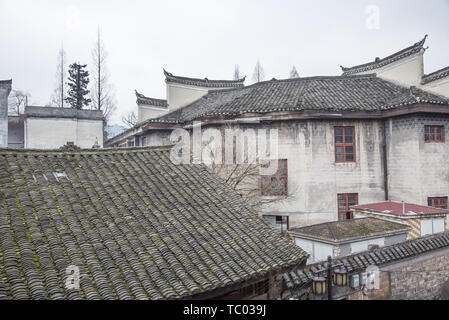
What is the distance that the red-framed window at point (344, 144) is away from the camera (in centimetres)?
1377

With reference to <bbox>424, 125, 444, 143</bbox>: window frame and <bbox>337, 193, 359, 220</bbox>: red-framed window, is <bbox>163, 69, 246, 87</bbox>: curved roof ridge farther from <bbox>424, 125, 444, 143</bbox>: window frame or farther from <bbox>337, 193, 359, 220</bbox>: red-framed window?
<bbox>424, 125, 444, 143</bbox>: window frame

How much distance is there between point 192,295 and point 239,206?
9.00ft

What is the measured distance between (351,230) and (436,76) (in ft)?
31.2

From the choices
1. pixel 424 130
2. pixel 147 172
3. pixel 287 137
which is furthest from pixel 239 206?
pixel 424 130

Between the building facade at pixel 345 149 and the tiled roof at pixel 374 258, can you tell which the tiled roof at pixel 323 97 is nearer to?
the building facade at pixel 345 149

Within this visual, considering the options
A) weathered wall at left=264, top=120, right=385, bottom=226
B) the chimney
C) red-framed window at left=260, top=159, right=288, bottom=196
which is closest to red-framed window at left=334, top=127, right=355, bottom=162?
weathered wall at left=264, top=120, right=385, bottom=226

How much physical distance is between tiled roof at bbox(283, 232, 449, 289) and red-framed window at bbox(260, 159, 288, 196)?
21.0 feet

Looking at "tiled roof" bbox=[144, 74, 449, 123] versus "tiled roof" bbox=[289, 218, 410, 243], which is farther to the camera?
"tiled roof" bbox=[144, 74, 449, 123]

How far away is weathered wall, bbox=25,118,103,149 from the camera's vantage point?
20328mm

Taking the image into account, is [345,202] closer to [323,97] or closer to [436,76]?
[323,97]

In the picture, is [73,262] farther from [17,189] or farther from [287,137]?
[287,137]

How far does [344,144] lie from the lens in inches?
543

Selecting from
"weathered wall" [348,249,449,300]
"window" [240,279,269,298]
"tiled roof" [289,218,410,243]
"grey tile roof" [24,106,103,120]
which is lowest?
"weathered wall" [348,249,449,300]

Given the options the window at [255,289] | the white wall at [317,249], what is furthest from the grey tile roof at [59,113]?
the window at [255,289]
